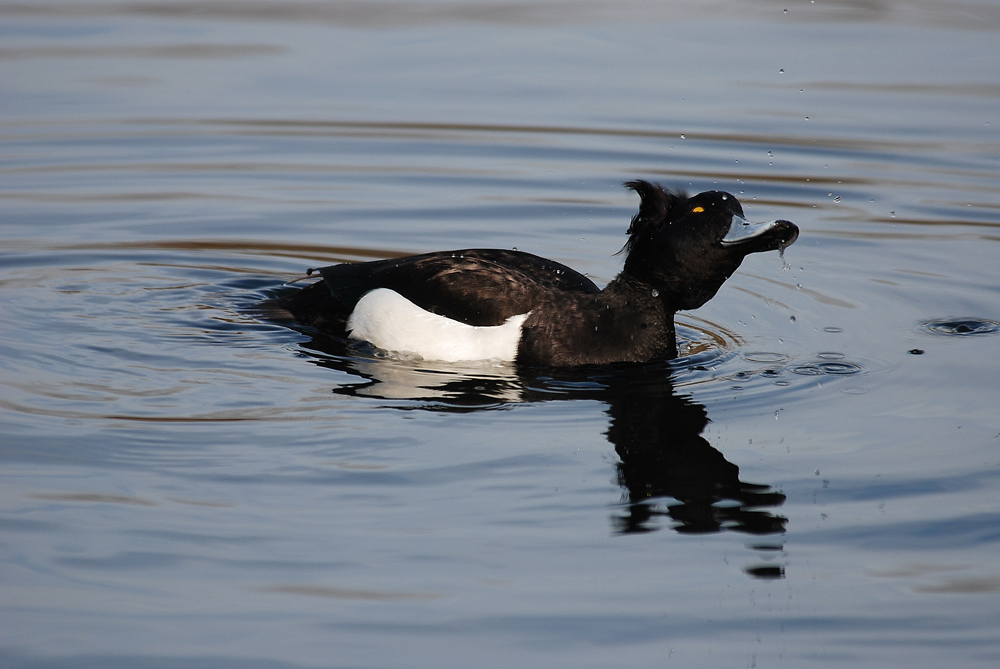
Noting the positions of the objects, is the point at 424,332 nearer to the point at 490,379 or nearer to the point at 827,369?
the point at 490,379

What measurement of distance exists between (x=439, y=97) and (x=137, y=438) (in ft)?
25.9

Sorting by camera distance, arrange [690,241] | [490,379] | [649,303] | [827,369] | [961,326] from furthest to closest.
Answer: [961,326], [649,303], [827,369], [490,379], [690,241]

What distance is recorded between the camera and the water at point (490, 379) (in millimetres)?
4074

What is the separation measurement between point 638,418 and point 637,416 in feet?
0.09

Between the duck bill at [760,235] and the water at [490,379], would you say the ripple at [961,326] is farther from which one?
the duck bill at [760,235]

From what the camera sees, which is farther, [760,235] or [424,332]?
[424,332]

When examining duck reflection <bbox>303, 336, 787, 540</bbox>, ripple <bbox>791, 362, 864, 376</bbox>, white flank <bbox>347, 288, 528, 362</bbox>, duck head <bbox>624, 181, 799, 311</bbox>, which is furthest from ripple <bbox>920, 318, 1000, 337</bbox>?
white flank <bbox>347, 288, 528, 362</bbox>

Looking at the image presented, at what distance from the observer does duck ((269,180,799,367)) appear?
6461 millimetres

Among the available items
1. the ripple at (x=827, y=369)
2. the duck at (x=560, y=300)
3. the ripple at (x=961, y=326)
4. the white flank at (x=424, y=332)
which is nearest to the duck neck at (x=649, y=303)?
the duck at (x=560, y=300)

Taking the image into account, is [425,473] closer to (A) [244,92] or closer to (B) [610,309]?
(B) [610,309]

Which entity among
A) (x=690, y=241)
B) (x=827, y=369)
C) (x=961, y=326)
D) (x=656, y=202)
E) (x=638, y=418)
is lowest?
(x=638, y=418)

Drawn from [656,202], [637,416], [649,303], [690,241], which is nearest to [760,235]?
[690,241]

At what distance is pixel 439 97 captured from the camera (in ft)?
41.5

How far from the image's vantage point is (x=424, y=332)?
6781mm
